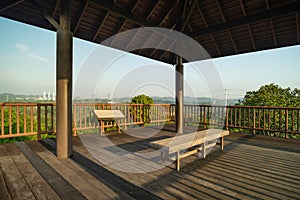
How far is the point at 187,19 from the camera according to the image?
4734 millimetres

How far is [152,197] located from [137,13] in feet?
15.2

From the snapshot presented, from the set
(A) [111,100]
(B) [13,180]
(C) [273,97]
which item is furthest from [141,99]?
(C) [273,97]

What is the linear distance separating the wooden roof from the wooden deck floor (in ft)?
10.1

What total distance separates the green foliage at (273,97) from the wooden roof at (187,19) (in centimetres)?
1403

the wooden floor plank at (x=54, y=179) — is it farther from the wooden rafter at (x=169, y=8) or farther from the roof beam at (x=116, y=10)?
the wooden rafter at (x=169, y=8)

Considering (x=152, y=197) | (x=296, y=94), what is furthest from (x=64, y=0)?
(x=296, y=94)

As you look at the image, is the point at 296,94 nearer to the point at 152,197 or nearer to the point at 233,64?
the point at 233,64

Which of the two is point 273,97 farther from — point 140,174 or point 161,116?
point 140,174

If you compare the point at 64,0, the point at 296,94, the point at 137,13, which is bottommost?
the point at 296,94

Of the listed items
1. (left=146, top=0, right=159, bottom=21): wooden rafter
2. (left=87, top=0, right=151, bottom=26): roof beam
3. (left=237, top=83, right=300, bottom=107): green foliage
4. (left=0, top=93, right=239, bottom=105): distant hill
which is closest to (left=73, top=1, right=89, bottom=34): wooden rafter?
(left=87, top=0, right=151, bottom=26): roof beam

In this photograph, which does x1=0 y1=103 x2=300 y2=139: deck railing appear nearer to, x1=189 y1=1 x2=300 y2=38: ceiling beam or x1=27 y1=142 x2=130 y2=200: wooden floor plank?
x1=27 y1=142 x2=130 y2=200: wooden floor plank

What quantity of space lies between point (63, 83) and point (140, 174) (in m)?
2.15

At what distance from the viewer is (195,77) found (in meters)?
9.52

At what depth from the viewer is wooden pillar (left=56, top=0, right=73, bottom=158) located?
9.86ft
